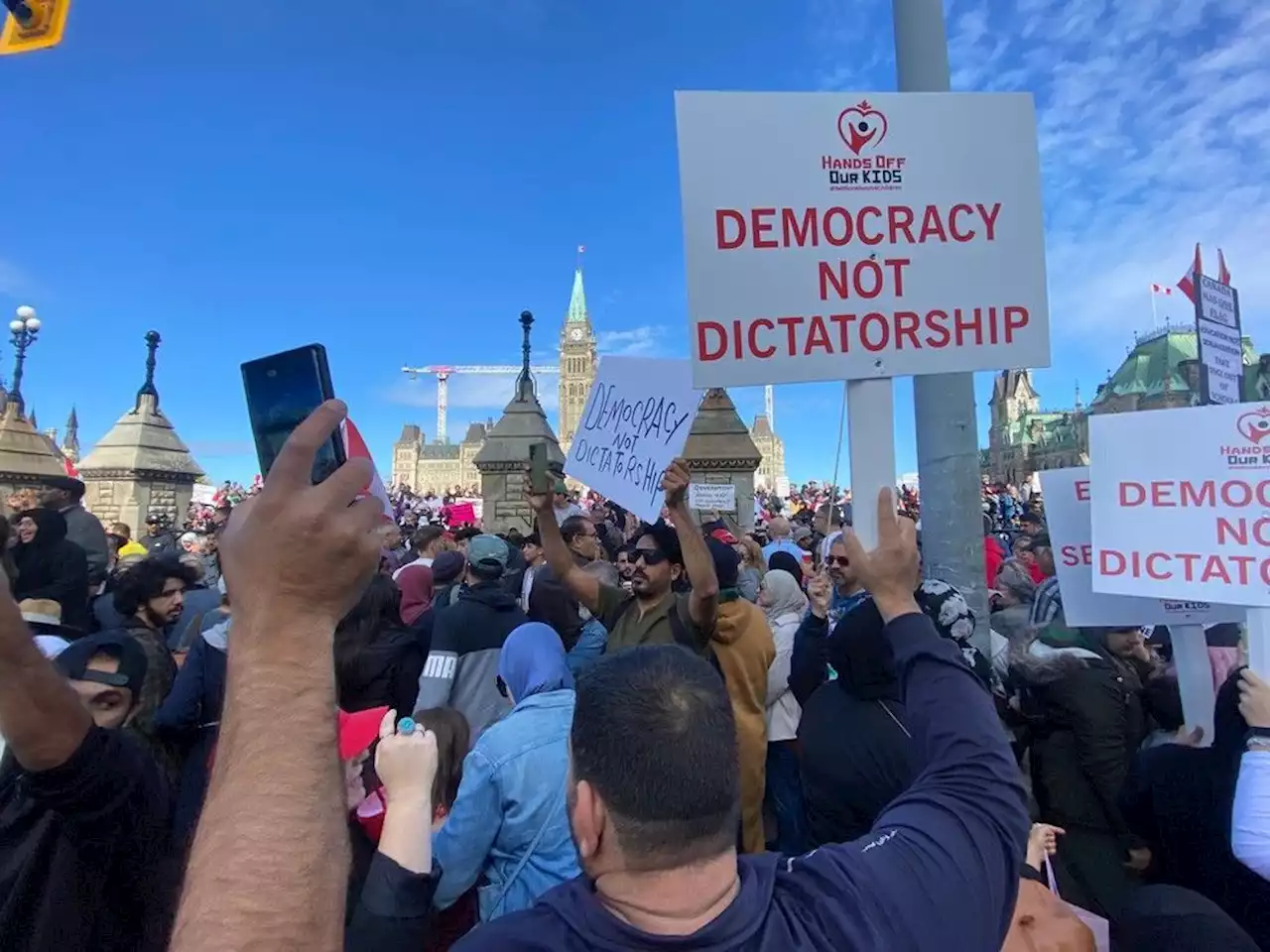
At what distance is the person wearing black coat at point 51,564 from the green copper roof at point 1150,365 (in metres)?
72.9

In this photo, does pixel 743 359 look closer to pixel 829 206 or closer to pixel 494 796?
pixel 829 206

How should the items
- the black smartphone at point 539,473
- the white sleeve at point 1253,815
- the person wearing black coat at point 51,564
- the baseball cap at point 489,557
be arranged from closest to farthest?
the white sleeve at point 1253,815 → the black smartphone at point 539,473 → the baseball cap at point 489,557 → the person wearing black coat at point 51,564

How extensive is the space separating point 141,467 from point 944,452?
15.7 metres

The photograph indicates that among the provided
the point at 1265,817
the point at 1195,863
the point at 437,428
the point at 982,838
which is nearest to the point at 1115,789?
the point at 1195,863

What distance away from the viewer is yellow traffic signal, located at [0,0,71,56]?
3.58m

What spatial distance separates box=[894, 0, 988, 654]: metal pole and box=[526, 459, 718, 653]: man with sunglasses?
1.04 meters

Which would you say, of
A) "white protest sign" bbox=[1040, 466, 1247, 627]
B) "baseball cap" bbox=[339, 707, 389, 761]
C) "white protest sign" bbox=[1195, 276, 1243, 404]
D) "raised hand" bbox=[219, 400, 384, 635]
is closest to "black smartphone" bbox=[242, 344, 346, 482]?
"raised hand" bbox=[219, 400, 384, 635]

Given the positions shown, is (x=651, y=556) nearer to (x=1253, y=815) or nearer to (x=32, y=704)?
(x=1253, y=815)

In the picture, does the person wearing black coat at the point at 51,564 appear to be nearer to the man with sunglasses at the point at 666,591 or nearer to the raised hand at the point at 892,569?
the man with sunglasses at the point at 666,591

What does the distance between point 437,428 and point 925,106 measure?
18124 cm

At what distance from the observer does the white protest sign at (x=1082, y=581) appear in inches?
107

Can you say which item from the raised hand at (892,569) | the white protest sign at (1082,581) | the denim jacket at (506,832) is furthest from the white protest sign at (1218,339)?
the denim jacket at (506,832)

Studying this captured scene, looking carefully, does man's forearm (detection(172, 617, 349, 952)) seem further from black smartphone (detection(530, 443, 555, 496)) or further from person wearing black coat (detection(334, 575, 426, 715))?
black smartphone (detection(530, 443, 555, 496))

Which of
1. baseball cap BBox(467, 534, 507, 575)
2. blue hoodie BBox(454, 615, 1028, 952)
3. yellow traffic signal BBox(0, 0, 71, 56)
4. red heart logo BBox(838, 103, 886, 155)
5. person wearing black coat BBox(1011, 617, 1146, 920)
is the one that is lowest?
person wearing black coat BBox(1011, 617, 1146, 920)
